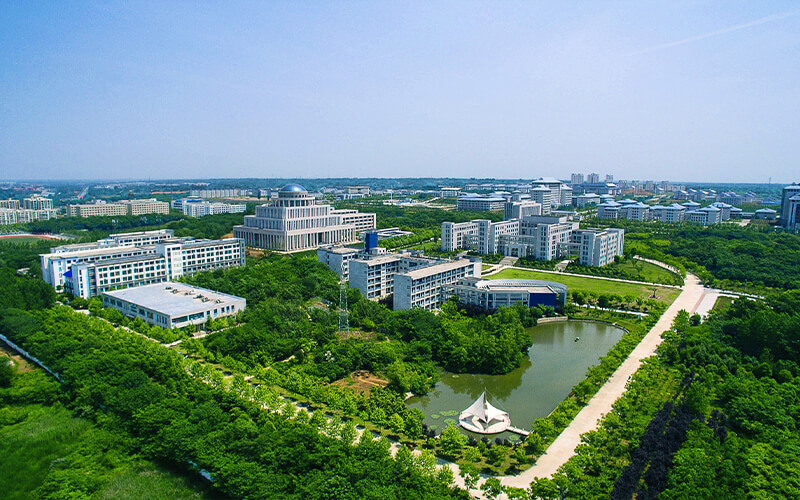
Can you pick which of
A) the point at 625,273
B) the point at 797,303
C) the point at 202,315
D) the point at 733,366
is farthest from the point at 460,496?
the point at 625,273

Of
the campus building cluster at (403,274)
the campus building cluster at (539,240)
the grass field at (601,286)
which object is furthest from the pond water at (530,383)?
the campus building cluster at (539,240)

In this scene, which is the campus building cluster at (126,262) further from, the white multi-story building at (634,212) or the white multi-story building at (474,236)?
the white multi-story building at (634,212)

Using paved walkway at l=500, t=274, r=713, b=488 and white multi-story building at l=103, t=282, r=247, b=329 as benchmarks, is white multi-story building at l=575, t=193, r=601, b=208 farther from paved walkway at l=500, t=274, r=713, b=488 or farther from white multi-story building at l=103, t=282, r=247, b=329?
white multi-story building at l=103, t=282, r=247, b=329

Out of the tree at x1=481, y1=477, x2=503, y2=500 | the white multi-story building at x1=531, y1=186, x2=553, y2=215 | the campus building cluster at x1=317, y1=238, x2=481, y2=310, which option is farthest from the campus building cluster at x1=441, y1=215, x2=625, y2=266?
the white multi-story building at x1=531, y1=186, x2=553, y2=215

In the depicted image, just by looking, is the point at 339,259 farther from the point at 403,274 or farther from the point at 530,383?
the point at 530,383

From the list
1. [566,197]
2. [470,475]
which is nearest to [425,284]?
[470,475]

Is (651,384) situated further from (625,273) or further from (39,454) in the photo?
(625,273)

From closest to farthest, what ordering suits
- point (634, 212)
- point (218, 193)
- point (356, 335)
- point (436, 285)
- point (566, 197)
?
1. point (356, 335)
2. point (436, 285)
3. point (634, 212)
4. point (566, 197)
5. point (218, 193)
